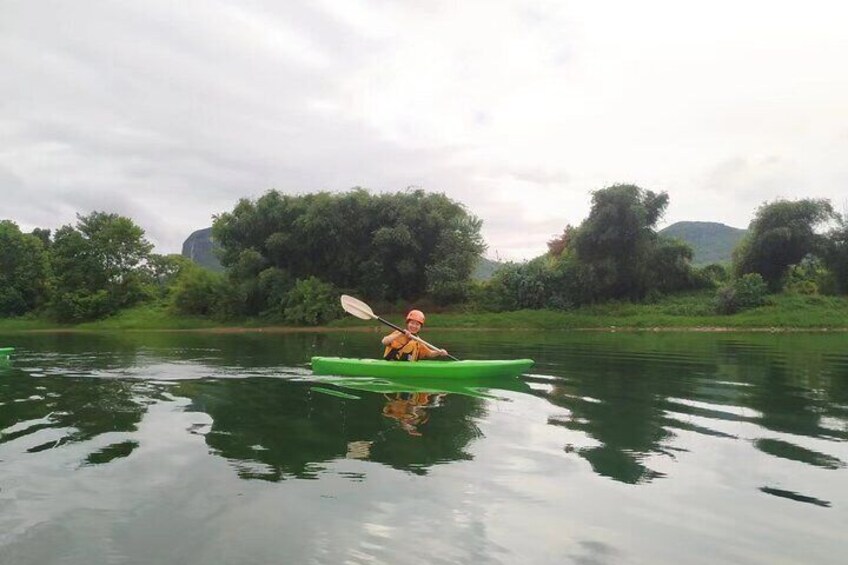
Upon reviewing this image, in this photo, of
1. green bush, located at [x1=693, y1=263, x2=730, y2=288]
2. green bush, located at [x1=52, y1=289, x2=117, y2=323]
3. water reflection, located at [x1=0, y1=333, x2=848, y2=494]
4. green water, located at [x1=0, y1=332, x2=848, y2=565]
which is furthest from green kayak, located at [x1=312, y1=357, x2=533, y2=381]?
green bush, located at [x1=52, y1=289, x2=117, y2=323]

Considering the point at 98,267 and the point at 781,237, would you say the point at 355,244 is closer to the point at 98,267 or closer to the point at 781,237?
the point at 98,267

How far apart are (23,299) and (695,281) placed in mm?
43555

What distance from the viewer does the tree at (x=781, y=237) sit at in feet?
110

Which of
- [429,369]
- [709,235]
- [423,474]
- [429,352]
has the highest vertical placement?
[709,235]

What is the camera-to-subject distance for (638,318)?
32.6 metres

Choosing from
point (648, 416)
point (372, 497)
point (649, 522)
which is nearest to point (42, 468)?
point (372, 497)

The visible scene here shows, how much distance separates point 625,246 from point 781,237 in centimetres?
759

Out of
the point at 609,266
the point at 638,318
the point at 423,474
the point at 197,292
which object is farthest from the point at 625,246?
the point at 423,474

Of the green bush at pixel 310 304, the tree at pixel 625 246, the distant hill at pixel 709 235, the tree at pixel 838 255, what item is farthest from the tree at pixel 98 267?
the distant hill at pixel 709 235

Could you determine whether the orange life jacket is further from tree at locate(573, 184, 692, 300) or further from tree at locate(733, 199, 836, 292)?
tree at locate(733, 199, 836, 292)

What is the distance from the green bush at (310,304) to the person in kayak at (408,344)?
76.8ft

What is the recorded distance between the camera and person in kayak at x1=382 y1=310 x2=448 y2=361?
38.9 feet

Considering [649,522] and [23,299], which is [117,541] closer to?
[649,522]

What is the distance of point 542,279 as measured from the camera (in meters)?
36.9
